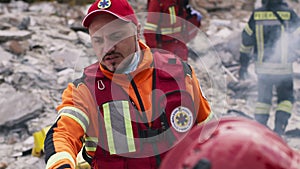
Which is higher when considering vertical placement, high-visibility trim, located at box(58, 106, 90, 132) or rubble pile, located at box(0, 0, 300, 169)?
high-visibility trim, located at box(58, 106, 90, 132)

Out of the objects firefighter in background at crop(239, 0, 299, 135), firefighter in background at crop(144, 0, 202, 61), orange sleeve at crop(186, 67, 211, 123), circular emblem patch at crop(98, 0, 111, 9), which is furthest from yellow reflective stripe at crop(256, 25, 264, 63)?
circular emblem patch at crop(98, 0, 111, 9)

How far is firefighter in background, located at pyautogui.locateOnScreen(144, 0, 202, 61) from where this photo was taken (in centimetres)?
455

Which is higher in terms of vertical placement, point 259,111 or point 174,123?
point 174,123

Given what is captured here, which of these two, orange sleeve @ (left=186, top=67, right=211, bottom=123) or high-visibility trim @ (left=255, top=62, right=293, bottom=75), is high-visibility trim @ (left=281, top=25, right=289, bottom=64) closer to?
high-visibility trim @ (left=255, top=62, right=293, bottom=75)

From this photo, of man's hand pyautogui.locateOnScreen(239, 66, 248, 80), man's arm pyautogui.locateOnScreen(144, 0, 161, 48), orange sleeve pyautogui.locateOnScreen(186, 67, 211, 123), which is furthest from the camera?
man's hand pyautogui.locateOnScreen(239, 66, 248, 80)

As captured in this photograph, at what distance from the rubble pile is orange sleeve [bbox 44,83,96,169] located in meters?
0.43

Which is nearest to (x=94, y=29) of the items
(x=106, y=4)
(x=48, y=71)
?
(x=106, y=4)

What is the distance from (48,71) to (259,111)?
3.04 m

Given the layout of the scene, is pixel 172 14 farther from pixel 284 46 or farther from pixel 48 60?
pixel 48 60

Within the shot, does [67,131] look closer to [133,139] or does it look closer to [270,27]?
[133,139]

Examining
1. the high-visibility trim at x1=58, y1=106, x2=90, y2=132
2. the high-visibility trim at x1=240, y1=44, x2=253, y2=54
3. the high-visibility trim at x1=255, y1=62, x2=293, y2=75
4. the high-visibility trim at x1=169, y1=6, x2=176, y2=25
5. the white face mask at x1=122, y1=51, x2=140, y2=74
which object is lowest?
the high-visibility trim at x1=255, y1=62, x2=293, y2=75

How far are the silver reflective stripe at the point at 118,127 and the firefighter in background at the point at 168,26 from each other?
264 centimetres

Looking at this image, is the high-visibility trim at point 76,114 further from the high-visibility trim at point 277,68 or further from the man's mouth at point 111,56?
the high-visibility trim at point 277,68

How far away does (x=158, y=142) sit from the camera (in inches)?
74.3
